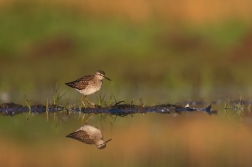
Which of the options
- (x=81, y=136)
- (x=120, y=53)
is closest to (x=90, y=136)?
(x=81, y=136)

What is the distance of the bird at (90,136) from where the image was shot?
15.1 metres

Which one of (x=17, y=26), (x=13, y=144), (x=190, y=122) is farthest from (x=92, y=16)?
(x=13, y=144)

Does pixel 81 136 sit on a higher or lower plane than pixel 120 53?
lower

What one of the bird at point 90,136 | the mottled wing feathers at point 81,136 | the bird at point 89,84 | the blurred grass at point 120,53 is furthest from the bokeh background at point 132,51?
the mottled wing feathers at point 81,136

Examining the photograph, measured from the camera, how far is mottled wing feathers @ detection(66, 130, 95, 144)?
50.1 ft

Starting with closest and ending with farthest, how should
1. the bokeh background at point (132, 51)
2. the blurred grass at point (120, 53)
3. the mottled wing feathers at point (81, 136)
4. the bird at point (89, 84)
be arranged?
the mottled wing feathers at point (81, 136) < the bird at point (89, 84) < the bokeh background at point (132, 51) < the blurred grass at point (120, 53)

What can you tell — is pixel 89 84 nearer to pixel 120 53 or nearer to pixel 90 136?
pixel 90 136

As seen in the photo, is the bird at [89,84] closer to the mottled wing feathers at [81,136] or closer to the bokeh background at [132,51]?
the bokeh background at [132,51]

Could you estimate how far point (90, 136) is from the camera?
1566 cm

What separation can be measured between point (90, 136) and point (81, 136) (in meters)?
0.15

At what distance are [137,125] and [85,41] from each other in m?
8.72

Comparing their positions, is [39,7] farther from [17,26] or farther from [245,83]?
[245,83]

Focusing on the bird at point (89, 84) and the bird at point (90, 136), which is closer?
the bird at point (90, 136)

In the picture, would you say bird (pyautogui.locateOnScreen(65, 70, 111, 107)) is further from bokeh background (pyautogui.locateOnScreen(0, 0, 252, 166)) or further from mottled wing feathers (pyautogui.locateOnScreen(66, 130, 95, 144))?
mottled wing feathers (pyautogui.locateOnScreen(66, 130, 95, 144))
